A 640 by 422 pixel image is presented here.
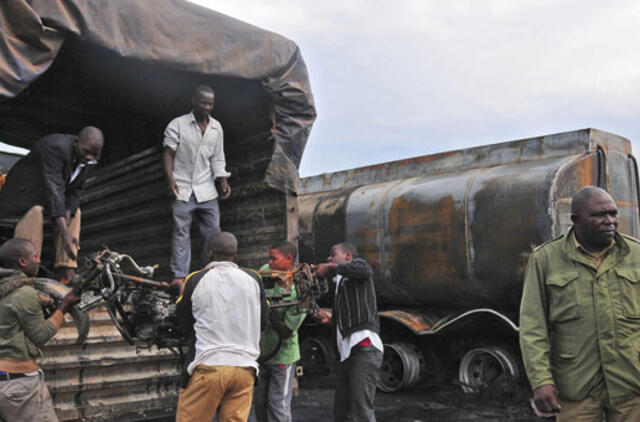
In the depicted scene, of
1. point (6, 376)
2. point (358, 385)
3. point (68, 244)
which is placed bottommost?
point (358, 385)

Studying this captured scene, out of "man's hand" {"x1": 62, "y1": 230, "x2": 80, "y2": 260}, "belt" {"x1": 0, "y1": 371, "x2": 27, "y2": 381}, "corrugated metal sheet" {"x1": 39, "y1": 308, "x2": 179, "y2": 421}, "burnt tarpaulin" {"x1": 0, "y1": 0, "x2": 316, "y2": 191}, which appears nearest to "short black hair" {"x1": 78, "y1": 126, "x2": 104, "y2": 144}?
"burnt tarpaulin" {"x1": 0, "y1": 0, "x2": 316, "y2": 191}

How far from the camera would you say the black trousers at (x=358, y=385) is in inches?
173

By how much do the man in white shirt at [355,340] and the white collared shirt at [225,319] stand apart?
108 cm

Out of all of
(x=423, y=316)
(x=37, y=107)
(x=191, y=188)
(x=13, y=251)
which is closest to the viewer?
(x=13, y=251)

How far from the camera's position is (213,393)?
320 centimetres

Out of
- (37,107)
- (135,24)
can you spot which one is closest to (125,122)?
(37,107)

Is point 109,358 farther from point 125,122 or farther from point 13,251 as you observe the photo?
point 125,122

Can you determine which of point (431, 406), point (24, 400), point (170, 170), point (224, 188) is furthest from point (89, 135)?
point (431, 406)

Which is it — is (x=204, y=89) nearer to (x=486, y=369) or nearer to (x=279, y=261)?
(x=279, y=261)

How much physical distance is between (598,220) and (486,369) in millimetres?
4950

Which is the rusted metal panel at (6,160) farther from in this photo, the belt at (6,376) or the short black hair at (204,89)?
the belt at (6,376)

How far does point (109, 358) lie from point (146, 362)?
310 mm

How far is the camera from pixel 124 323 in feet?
11.6

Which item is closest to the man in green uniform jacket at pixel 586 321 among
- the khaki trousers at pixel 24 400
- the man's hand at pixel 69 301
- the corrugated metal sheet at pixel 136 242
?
the corrugated metal sheet at pixel 136 242
